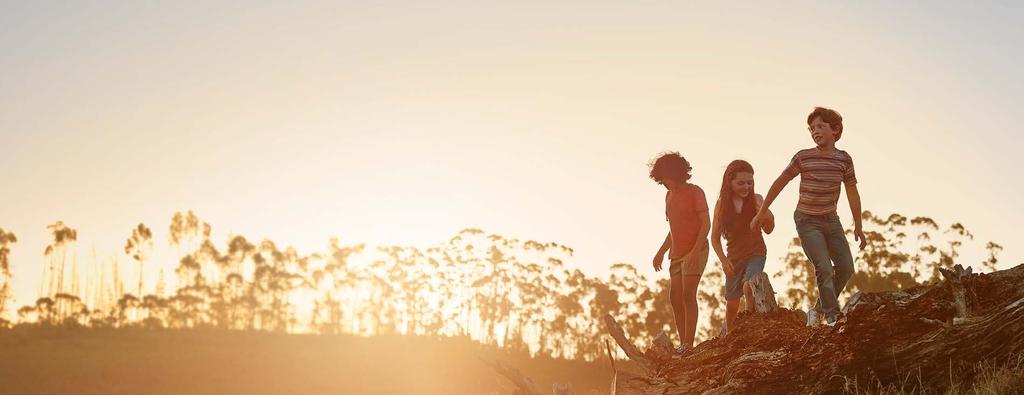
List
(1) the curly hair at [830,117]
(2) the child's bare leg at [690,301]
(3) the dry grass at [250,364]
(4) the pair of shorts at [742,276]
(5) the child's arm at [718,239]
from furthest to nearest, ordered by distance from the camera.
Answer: (3) the dry grass at [250,364] → (2) the child's bare leg at [690,301] → (5) the child's arm at [718,239] → (4) the pair of shorts at [742,276] → (1) the curly hair at [830,117]

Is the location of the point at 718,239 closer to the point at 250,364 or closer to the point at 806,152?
the point at 806,152

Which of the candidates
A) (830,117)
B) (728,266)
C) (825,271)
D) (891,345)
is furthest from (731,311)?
(891,345)

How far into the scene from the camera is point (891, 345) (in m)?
6.34

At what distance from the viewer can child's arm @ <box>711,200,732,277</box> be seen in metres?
8.45

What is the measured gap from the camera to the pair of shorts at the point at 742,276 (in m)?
8.27

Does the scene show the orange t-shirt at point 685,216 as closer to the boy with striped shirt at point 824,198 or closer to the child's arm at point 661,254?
the child's arm at point 661,254

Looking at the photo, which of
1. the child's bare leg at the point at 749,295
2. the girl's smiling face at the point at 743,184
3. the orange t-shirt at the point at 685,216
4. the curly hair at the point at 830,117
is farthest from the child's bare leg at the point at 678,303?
the curly hair at the point at 830,117

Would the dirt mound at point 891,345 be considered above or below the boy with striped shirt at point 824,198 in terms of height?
below

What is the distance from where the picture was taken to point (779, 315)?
25.6 ft

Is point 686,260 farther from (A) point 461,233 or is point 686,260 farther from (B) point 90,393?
(A) point 461,233

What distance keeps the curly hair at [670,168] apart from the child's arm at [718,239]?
20.5 inches

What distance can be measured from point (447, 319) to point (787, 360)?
2575 inches

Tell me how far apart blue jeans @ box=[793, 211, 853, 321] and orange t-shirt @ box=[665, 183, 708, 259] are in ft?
3.86

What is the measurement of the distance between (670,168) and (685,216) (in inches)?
21.6
